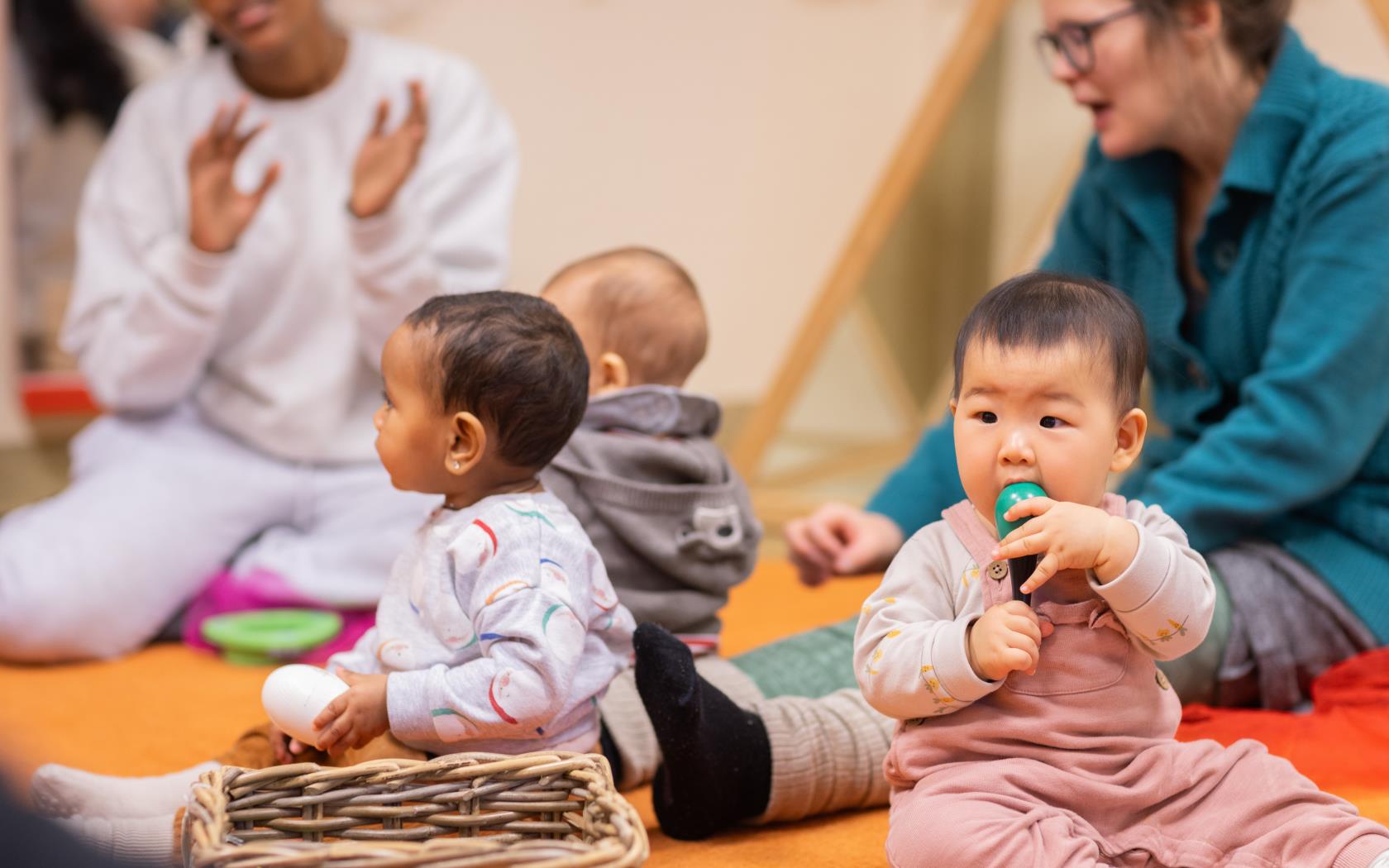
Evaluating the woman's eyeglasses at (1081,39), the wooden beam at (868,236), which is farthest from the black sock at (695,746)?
the wooden beam at (868,236)

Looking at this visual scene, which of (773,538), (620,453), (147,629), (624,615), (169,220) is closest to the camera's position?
(624,615)

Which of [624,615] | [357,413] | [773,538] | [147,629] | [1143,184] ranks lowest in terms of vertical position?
[773,538]

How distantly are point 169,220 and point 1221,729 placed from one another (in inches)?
51.2

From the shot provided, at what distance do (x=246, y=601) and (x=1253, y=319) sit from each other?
3.68ft

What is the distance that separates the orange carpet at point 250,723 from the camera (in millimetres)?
→ 978

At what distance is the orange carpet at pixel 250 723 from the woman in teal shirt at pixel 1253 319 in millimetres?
75

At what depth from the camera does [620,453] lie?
1115 mm

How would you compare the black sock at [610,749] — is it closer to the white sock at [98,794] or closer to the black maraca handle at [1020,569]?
the white sock at [98,794]

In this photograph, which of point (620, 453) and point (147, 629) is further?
point (147, 629)

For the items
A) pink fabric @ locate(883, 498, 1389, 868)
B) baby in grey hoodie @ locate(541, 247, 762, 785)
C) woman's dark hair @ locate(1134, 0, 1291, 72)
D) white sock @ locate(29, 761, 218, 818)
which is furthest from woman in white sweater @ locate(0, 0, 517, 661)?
pink fabric @ locate(883, 498, 1389, 868)

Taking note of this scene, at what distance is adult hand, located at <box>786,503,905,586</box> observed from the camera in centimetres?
128

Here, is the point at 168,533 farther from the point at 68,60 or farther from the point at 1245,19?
the point at 1245,19

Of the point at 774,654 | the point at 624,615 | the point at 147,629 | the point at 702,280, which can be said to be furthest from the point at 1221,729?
the point at 702,280

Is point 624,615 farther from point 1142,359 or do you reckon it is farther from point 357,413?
point 357,413
